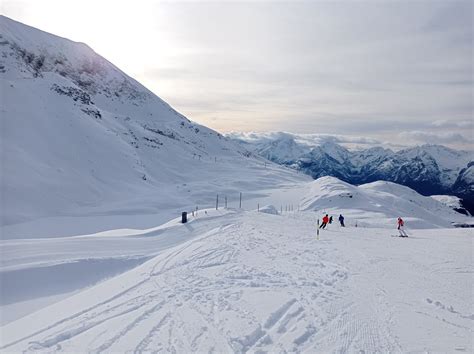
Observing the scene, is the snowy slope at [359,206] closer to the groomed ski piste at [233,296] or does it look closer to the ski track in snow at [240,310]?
the groomed ski piste at [233,296]

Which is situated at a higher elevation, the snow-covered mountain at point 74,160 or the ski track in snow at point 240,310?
the snow-covered mountain at point 74,160

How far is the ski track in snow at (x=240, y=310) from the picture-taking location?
696 cm

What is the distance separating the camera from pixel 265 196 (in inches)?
2736

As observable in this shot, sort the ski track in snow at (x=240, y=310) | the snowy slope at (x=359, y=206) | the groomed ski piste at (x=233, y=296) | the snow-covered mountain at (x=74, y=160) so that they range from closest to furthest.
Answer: the ski track in snow at (x=240, y=310) → the groomed ski piste at (x=233, y=296) → the snow-covered mountain at (x=74, y=160) → the snowy slope at (x=359, y=206)

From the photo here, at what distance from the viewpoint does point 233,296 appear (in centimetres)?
962

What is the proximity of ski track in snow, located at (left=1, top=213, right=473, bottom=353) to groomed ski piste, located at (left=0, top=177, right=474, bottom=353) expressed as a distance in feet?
0.12

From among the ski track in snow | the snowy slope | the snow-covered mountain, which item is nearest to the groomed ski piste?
the ski track in snow

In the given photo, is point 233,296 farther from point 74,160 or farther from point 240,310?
point 74,160

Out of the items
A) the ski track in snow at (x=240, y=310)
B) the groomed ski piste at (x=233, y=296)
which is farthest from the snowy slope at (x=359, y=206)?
the ski track in snow at (x=240, y=310)

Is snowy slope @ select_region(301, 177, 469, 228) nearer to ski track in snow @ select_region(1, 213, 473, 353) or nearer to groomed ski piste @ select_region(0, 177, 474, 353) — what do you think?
groomed ski piste @ select_region(0, 177, 474, 353)

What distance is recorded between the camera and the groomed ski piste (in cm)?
714

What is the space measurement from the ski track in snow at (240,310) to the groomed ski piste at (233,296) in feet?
0.12

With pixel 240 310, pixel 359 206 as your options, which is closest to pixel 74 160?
pixel 240 310

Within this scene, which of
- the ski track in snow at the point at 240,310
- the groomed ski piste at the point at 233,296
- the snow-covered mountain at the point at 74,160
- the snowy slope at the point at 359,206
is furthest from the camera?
the snowy slope at the point at 359,206
